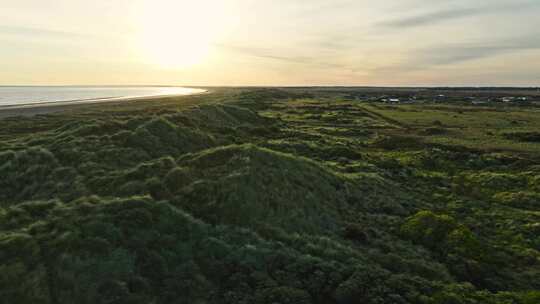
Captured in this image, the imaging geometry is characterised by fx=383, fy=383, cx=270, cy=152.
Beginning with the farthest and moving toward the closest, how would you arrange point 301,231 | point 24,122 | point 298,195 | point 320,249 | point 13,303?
point 24,122 → point 298,195 → point 301,231 → point 320,249 → point 13,303

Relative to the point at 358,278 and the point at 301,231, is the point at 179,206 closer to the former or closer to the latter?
the point at 301,231

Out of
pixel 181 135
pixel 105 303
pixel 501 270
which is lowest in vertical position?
pixel 501 270

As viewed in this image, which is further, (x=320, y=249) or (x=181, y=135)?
(x=181, y=135)

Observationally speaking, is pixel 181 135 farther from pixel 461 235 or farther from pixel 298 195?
pixel 461 235

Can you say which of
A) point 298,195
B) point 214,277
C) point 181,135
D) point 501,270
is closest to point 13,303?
point 214,277

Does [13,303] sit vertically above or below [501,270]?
above

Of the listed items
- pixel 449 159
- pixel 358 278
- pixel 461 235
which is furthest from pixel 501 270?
pixel 449 159

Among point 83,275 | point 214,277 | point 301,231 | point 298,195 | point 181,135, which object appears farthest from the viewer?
point 181,135
